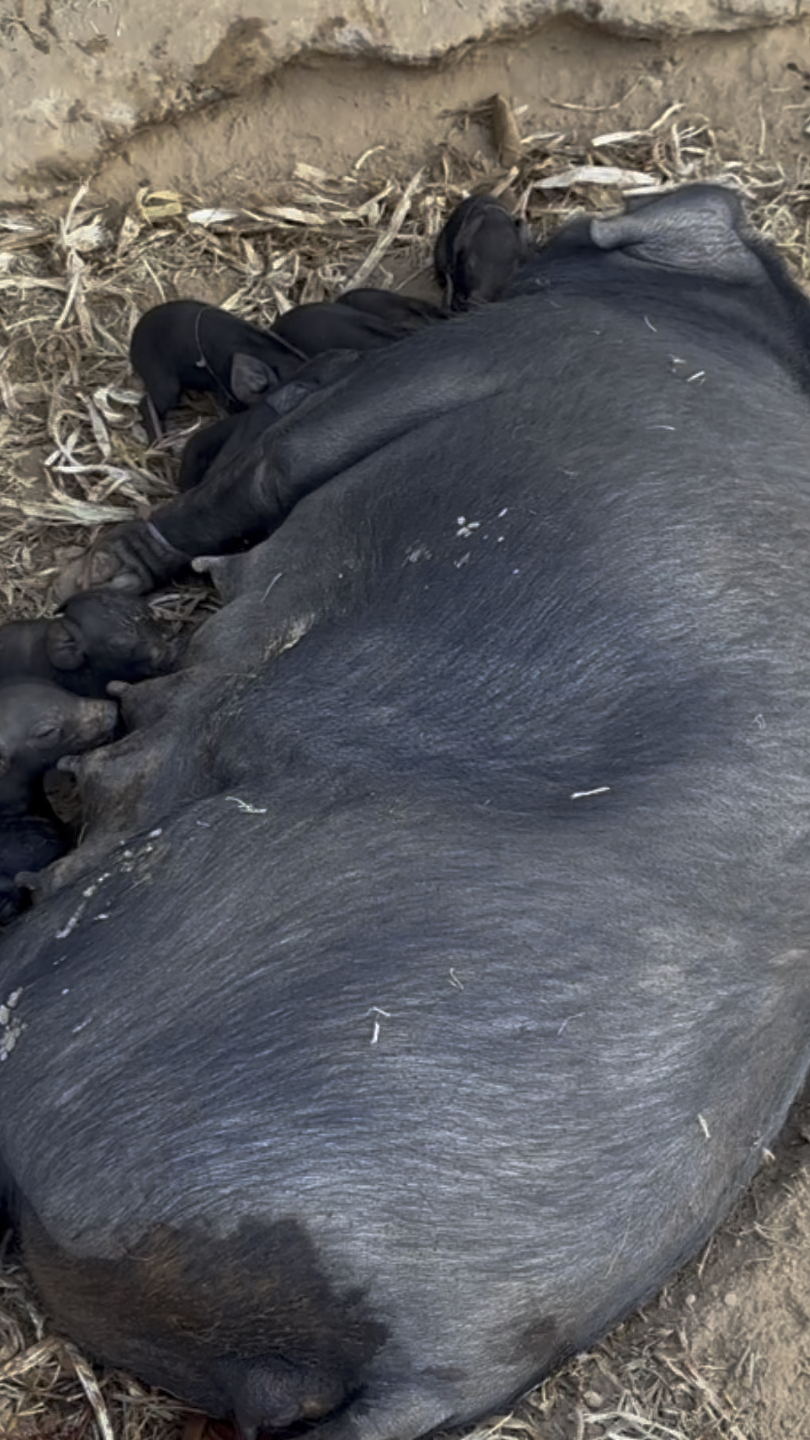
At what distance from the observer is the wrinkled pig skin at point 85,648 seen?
3.16m

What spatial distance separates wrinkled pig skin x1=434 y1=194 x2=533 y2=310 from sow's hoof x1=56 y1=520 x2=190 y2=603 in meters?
0.92

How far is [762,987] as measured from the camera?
7.41 feet

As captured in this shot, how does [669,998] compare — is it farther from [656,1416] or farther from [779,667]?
[656,1416]

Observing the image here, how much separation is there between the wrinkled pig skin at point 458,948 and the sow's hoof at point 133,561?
739 mm

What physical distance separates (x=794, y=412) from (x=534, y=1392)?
5.90ft

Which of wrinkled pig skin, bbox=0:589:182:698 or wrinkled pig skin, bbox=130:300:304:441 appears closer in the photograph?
wrinkled pig skin, bbox=0:589:182:698

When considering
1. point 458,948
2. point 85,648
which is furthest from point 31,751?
point 458,948

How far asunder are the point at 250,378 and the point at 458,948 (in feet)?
5.69

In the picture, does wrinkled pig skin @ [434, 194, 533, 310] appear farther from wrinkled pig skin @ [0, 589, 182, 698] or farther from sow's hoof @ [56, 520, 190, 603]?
wrinkled pig skin @ [0, 589, 182, 698]

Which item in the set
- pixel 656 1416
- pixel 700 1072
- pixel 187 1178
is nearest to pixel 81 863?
pixel 187 1178

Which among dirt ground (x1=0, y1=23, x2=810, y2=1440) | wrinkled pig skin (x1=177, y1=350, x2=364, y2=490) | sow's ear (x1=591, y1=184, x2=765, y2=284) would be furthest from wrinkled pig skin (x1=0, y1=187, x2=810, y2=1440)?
dirt ground (x1=0, y1=23, x2=810, y2=1440)

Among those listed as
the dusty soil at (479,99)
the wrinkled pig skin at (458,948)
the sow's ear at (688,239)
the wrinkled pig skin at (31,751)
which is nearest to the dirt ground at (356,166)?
the dusty soil at (479,99)

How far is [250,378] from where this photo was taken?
11.1 ft

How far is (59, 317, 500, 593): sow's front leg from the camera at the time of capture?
2881 mm
